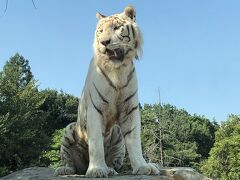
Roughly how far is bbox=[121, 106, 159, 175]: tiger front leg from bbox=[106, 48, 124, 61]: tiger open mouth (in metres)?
0.76

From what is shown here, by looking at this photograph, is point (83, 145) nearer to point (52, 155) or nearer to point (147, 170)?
point (147, 170)

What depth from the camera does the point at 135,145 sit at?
6.43 meters

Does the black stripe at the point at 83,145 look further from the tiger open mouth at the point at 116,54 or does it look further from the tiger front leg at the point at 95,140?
the tiger open mouth at the point at 116,54

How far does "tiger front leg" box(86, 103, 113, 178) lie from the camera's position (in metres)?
6.23

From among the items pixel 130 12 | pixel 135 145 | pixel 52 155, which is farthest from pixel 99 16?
pixel 52 155

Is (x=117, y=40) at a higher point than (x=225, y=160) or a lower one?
lower

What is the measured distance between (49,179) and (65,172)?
345 millimetres

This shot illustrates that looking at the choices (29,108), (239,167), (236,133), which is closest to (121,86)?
(29,108)

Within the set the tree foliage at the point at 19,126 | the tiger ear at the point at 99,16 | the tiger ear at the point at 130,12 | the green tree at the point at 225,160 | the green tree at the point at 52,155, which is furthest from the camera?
the green tree at the point at 225,160

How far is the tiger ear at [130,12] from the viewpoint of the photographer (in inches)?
260

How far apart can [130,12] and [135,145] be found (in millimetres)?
1846

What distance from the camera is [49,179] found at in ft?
21.0

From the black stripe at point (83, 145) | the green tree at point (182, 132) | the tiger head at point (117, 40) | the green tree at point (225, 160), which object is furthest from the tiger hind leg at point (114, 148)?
the green tree at point (182, 132)

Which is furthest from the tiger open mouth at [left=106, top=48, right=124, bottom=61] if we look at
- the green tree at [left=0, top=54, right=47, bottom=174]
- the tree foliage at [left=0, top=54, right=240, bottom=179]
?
the green tree at [left=0, top=54, right=47, bottom=174]
